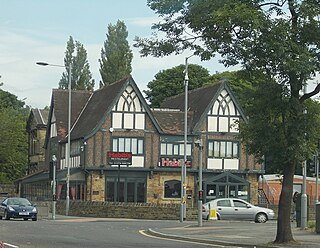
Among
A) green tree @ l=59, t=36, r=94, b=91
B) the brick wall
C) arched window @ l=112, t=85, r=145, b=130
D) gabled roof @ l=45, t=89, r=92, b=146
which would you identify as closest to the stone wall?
arched window @ l=112, t=85, r=145, b=130

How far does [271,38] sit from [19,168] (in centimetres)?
6636

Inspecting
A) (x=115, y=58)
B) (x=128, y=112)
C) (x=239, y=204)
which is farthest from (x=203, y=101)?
(x=115, y=58)

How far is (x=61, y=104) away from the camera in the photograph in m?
65.6

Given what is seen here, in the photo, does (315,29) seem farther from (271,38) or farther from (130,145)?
(130,145)

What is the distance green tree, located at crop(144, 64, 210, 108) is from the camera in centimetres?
8831

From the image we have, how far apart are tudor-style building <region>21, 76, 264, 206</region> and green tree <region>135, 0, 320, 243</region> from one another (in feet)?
115

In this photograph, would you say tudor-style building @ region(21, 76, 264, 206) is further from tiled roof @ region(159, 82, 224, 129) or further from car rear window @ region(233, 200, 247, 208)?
car rear window @ region(233, 200, 247, 208)

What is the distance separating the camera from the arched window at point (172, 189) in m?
60.7

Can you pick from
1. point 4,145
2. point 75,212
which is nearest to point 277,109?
point 75,212

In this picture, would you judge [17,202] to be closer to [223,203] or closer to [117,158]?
[223,203]

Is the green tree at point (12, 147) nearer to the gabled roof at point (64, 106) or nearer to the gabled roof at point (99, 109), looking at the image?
the gabled roof at point (64, 106)

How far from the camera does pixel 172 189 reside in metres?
61.0

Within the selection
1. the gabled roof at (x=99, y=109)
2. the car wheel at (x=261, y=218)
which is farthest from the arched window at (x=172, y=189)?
the car wheel at (x=261, y=218)

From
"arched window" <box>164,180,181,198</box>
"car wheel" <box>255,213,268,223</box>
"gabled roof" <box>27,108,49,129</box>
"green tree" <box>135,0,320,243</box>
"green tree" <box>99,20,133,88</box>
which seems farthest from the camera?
"green tree" <box>99,20,133,88</box>
